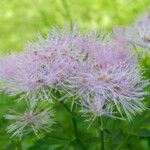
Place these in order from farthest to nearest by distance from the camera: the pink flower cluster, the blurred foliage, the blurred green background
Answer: the blurred foliage → the blurred green background → the pink flower cluster

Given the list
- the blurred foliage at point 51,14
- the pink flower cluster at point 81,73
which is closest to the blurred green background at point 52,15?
the blurred foliage at point 51,14

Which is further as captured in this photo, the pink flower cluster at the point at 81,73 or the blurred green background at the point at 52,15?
the blurred green background at the point at 52,15

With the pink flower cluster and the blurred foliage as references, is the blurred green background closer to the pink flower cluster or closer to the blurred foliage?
the blurred foliage

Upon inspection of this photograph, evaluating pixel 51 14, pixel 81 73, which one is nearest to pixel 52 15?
pixel 51 14

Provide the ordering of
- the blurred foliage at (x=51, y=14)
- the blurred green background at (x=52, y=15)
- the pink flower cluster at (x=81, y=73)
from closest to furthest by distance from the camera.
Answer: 1. the pink flower cluster at (x=81, y=73)
2. the blurred green background at (x=52, y=15)
3. the blurred foliage at (x=51, y=14)

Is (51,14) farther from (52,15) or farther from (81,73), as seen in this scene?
(81,73)

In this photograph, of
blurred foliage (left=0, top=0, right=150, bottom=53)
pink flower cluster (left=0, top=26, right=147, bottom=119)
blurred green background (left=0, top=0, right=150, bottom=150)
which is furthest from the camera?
blurred foliage (left=0, top=0, right=150, bottom=53)

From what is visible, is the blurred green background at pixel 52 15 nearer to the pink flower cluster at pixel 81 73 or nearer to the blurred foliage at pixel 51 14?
the blurred foliage at pixel 51 14

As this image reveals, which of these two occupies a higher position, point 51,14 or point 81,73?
point 51,14

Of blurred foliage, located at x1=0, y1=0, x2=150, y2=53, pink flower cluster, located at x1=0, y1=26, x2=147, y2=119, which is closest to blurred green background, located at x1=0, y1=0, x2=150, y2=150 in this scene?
blurred foliage, located at x1=0, y1=0, x2=150, y2=53

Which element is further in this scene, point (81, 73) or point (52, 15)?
point (52, 15)

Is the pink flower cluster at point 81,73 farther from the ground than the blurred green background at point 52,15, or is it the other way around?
the blurred green background at point 52,15

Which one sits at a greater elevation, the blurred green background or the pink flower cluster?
the blurred green background
